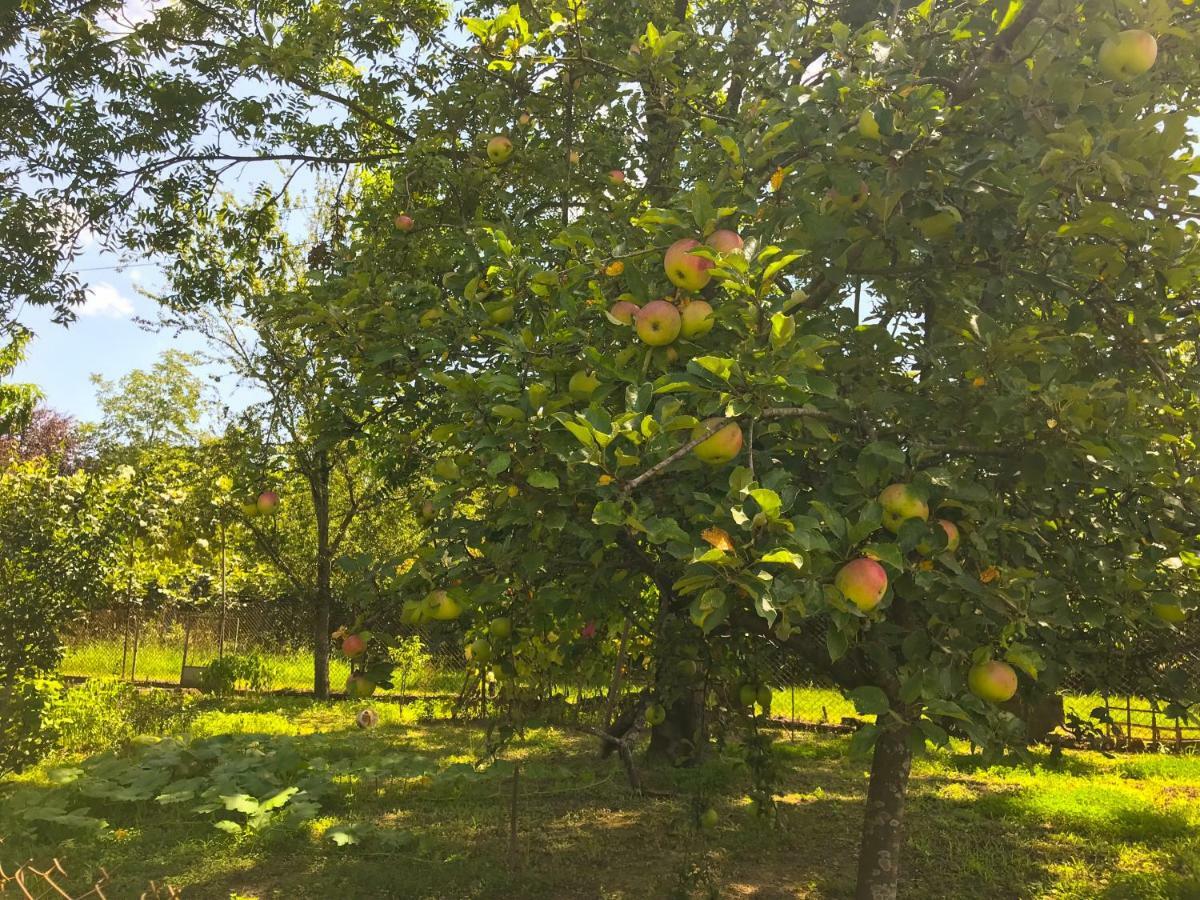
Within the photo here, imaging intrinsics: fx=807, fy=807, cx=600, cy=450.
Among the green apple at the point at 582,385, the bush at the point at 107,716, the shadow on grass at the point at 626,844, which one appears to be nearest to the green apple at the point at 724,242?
the green apple at the point at 582,385

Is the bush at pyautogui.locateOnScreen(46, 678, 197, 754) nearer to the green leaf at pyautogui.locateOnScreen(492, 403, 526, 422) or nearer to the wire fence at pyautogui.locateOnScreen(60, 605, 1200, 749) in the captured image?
the wire fence at pyautogui.locateOnScreen(60, 605, 1200, 749)

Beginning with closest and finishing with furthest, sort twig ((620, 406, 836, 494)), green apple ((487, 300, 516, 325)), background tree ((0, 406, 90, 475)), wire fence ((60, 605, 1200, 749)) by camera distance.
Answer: twig ((620, 406, 836, 494))
green apple ((487, 300, 516, 325))
wire fence ((60, 605, 1200, 749))
background tree ((0, 406, 90, 475))

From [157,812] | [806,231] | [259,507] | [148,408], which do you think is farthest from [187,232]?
[148,408]

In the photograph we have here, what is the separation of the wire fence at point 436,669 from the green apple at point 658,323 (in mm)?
1529

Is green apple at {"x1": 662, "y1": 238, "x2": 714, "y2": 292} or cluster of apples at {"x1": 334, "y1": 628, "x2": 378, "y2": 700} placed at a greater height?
green apple at {"x1": 662, "y1": 238, "x2": 714, "y2": 292}

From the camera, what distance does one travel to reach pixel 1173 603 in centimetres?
277

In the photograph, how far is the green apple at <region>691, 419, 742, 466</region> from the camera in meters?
2.10

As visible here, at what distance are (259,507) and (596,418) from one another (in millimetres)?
2690

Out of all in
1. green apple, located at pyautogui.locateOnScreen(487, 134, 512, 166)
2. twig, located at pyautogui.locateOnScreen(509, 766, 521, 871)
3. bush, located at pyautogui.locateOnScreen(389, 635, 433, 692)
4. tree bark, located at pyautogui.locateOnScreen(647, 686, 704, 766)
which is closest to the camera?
green apple, located at pyautogui.locateOnScreen(487, 134, 512, 166)

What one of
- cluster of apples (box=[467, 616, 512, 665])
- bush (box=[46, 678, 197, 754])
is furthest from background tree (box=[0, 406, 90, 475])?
cluster of apples (box=[467, 616, 512, 665])

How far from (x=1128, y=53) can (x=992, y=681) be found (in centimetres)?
183

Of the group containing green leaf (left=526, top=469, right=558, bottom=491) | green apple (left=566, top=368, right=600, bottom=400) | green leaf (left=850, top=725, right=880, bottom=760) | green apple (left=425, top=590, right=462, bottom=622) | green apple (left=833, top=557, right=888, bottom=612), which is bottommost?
green leaf (left=850, top=725, right=880, bottom=760)

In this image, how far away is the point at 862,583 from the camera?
1975mm

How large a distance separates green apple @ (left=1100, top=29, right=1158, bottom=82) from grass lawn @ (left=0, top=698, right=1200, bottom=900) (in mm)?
3742
